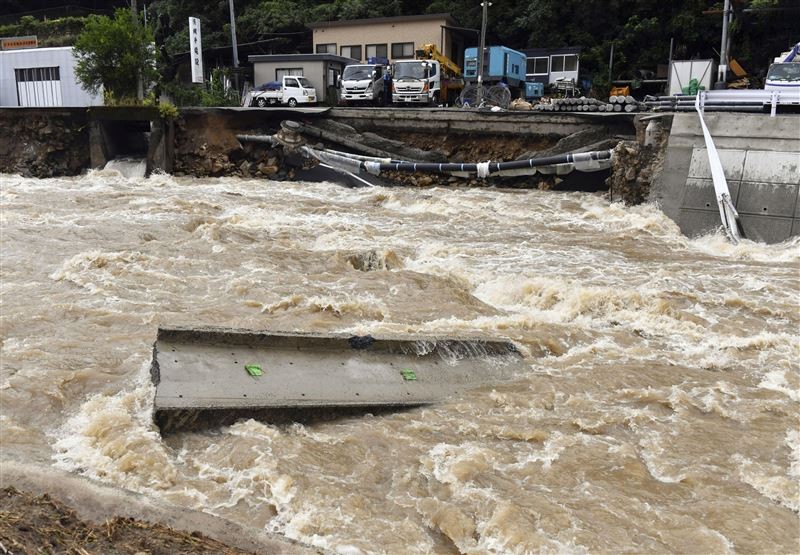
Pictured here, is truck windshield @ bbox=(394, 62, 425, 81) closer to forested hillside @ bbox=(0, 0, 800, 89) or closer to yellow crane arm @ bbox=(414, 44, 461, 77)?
yellow crane arm @ bbox=(414, 44, 461, 77)

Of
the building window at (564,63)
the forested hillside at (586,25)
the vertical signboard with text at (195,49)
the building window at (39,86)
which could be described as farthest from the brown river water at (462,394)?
the forested hillside at (586,25)

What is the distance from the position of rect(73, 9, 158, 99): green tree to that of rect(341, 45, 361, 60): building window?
14.7 meters

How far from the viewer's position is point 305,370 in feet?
24.6

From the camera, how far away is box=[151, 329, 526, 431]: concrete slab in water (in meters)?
6.89

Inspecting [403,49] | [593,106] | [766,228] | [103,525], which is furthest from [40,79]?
[103,525]

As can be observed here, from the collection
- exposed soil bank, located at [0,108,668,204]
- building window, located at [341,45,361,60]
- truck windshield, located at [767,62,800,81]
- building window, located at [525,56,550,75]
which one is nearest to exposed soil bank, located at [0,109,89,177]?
exposed soil bank, located at [0,108,668,204]

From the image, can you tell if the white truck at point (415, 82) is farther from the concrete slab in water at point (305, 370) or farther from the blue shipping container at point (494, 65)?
the concrete slab in water at point (305, 370)

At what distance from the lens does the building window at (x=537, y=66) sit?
3909 cm

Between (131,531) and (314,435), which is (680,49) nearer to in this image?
(314,435)

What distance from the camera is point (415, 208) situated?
18.8 meters

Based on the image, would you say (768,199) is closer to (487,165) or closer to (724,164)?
(724,164)

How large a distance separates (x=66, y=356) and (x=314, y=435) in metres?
3.64

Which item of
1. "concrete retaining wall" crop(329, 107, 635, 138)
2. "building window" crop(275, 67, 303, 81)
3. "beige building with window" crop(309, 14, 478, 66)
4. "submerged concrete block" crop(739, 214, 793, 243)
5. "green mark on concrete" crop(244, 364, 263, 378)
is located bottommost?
"green mark on concrete" crop(244, 364, 263, 378)

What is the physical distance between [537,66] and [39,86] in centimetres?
2500
